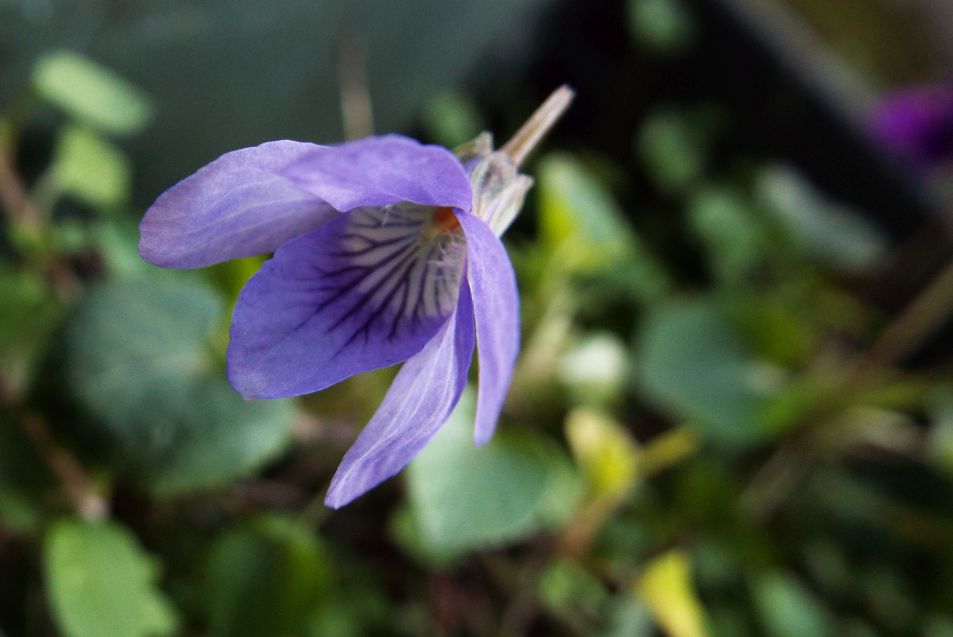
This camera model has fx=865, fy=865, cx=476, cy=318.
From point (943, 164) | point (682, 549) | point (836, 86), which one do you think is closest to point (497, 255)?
point (682, 549)

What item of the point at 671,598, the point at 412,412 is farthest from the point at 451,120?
the point at 412,412

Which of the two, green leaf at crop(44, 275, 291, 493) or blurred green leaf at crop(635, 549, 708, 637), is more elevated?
green leaf at crop(44, 275, 291, 493)

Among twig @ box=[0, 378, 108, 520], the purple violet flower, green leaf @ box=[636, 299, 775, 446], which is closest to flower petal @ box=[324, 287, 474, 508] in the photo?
the purple violet flower

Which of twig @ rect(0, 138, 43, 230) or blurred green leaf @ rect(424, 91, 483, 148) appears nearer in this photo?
twig @ rect(0, 138, 43, 230)

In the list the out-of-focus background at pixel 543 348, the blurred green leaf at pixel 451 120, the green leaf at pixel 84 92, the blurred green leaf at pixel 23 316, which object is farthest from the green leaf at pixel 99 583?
the blurred green leaf at pixel 451 120

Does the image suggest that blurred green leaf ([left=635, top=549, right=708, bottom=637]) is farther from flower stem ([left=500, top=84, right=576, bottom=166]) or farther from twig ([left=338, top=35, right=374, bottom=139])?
twig ([left=338, top=35, right=374, bottom=139])

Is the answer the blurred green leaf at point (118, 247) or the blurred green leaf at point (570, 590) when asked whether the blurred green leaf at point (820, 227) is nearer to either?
the blurred green leaf at point (570, 590)

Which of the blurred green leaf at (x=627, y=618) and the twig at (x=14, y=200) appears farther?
the blurred green leaf at (x=627, y=618)
